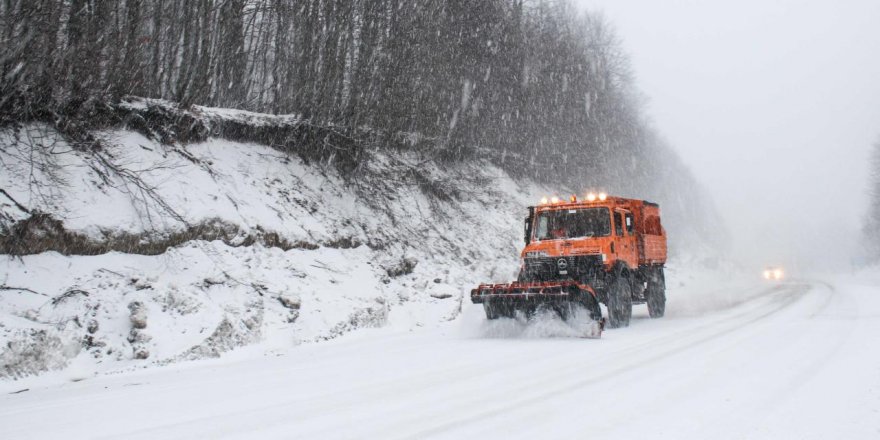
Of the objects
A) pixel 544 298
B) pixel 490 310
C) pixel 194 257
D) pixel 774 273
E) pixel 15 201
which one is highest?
pixel 15 201

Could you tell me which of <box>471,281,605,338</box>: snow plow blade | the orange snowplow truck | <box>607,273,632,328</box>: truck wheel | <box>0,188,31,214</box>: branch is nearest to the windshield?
the orange snowplow truck

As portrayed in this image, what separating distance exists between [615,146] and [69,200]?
40.0 metres

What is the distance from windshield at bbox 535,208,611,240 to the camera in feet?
38.4

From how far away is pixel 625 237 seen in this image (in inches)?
480

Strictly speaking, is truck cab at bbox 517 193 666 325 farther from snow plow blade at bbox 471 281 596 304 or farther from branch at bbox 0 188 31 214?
branch at bbox 0 188 31 214

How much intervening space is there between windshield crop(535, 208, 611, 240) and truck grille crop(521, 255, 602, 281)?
788mm

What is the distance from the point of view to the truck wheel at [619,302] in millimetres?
11445

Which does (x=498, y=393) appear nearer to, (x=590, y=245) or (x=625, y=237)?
(x=590, y=245)

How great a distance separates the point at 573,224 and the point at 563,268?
1.25 m

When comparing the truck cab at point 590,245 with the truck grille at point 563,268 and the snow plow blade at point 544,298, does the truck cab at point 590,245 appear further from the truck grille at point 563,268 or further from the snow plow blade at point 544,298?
the snow plow blade at point 544,298

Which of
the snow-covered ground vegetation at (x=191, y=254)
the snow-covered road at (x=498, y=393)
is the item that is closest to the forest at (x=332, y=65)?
the snow-covered ground vegetation at (x=191, y=254)

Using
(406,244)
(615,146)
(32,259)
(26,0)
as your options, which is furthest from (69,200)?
Result: (615,146)

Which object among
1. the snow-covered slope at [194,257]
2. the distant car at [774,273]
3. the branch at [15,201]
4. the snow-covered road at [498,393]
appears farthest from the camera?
the distant car at [774,273]

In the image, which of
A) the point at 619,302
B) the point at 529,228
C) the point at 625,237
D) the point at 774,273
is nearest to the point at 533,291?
the point at 529,228
